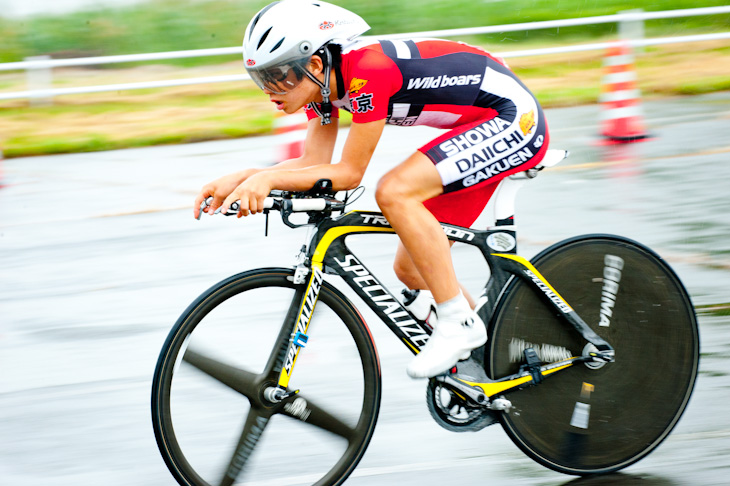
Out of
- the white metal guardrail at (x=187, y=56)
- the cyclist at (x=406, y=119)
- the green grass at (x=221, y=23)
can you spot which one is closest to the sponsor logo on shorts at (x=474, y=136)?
the cyclist at (x=406, y=119)

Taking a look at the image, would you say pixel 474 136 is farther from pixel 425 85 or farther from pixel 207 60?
pixel 207 60

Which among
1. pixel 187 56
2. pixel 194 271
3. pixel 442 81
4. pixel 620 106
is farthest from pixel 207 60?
pixel 442 81

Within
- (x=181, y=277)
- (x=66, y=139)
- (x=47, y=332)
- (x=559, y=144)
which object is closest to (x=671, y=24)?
(x=559, y=144)

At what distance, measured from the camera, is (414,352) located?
3727 mm

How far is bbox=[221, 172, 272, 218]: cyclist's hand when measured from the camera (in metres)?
3.15

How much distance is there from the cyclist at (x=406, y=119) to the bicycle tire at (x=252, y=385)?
0.29m

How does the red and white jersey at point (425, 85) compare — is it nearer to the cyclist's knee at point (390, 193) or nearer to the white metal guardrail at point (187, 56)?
the cyclist's knee at point (390, 193)

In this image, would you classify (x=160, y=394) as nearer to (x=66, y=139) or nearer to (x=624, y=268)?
(x=624, y=268)

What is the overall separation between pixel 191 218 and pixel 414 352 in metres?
4.62

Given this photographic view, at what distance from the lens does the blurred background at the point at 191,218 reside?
4191mm

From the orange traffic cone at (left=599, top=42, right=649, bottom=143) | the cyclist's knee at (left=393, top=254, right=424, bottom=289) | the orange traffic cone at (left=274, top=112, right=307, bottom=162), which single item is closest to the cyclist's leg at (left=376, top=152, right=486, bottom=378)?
the cyclist's knee at (left=393, top=254, right=424, bottom=289)

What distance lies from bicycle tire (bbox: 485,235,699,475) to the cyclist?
347 millimetres

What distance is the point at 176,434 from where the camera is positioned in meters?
3.46

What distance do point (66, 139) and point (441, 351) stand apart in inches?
367
